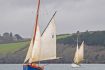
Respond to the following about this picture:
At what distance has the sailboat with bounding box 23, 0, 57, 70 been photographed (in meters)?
63.0

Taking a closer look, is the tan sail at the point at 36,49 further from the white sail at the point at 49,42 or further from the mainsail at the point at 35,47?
the white sail at the point at 49,42

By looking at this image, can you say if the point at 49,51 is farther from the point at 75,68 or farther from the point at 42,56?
the point at 75,68

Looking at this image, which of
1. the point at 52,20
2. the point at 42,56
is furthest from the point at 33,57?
the point at 52,20

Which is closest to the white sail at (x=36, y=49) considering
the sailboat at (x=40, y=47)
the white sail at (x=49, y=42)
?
the sailboat at (x=40, y=47)

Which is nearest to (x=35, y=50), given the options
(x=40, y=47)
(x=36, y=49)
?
(x=36, y=49)

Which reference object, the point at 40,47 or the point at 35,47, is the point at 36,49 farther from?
the point at 40,47

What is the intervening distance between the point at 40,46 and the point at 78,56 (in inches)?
3753

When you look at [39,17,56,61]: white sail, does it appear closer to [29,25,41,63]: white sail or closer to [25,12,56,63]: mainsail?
[25,12,56,63]: mainsail

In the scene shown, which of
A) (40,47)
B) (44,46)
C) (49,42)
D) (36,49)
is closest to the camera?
(36,49)

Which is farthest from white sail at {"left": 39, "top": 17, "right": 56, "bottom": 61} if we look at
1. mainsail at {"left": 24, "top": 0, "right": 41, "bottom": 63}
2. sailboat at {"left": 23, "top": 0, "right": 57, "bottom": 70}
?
mainsail at {"left": 24, "top": 0, "right": 41, "bottom": 63}

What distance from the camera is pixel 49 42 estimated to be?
64.7m

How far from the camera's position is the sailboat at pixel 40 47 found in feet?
207

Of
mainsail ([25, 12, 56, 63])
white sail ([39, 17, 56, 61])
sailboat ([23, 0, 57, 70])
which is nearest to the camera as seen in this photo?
sailboat ([23, 0, 57, 70])

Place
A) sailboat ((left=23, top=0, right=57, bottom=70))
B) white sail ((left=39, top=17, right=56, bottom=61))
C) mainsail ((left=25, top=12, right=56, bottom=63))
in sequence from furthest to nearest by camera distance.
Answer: white sail ((left=39, top=17, right=56, bottom=61)) < mainsail ((left=25, top=12, right=56, bottom=63)) < sailboat ((left=23, top=0, right=57, bottom=70))
